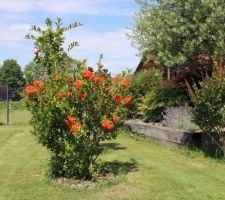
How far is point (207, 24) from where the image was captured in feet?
40.6

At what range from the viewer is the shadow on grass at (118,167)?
8.23 meters

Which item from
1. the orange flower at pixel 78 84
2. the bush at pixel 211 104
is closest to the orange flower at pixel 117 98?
the orange flower at pixel 78 84

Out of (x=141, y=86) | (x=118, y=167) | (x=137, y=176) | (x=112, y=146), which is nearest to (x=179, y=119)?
(x=112, y=146)

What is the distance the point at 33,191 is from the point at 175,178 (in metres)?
2.50

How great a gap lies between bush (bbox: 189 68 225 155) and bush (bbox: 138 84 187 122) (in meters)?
4.56

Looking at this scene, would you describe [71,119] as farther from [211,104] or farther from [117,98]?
[211,104]

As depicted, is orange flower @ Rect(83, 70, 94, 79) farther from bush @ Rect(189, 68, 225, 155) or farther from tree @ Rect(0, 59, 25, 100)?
tree @ Rect(0, 59, 25, 100)

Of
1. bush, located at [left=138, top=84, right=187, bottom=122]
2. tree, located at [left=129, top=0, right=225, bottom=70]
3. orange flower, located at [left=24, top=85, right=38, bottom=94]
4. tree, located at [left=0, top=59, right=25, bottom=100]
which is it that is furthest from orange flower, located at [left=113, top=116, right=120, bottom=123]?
tree, located at [left=0, top=59, right=25, bottom=100]

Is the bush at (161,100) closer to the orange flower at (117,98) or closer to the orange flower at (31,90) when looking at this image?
the orange flower at (117,98)

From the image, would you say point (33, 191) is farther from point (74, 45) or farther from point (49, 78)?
point (74, 45)

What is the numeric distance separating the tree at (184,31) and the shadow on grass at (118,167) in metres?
4.42

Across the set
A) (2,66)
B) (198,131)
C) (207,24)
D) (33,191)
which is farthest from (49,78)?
(2,66)

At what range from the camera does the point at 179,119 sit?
12320 mm

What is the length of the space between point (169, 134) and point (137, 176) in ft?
13.4
